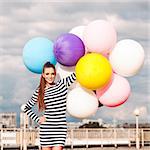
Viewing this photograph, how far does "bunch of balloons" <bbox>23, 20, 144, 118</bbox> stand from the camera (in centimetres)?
680

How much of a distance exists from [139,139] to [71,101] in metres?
20.3

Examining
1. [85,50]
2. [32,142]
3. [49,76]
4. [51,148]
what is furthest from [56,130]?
[32,142]

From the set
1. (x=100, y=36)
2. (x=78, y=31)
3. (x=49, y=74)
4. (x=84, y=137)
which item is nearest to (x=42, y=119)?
(x=49, y=74)

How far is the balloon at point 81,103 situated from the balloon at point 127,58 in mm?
522

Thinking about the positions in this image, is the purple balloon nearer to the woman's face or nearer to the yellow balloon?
the yellow balloon

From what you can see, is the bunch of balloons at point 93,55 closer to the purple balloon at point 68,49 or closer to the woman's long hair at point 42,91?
the purple balloon at point 68,49

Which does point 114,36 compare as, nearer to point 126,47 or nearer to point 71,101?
point 126,47

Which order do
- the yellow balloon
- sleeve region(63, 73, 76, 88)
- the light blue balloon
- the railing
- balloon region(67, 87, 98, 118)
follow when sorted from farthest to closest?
the railing
the light blue balloon
balloon region(67, 87, 98, 118)
sleeve region(63, 73, 76, 88)
the yellow balloon

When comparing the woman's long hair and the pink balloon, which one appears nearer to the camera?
the woman's long hair

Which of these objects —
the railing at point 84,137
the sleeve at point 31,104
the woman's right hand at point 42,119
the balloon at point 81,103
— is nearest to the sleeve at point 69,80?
the balloon at point 81,103

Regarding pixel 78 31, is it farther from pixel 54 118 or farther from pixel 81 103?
pixel 54 118

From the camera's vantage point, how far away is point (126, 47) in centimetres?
688

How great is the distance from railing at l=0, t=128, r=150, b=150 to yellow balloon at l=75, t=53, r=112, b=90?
16.3 m

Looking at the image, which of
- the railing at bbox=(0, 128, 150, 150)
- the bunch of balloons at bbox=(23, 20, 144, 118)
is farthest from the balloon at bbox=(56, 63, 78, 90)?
the railing at bbox=(0, 128, 150, 150)
